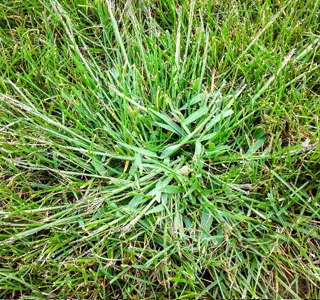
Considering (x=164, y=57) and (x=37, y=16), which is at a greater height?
(x=37, y=16)

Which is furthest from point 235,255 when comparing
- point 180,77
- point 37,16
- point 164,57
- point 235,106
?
point 37,16

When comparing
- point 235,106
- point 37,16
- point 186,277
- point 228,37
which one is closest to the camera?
point 186,277

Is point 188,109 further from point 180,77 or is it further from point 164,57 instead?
point 164,57

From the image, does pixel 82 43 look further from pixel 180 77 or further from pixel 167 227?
pixel 167 227

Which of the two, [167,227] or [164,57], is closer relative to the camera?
[167,227]

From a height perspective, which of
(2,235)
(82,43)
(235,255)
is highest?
(82,43)

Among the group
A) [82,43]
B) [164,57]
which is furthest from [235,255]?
[82,43]

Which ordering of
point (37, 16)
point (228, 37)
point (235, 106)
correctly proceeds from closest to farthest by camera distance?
point (235, 106)
point (228, 37)
point (37, 16)
